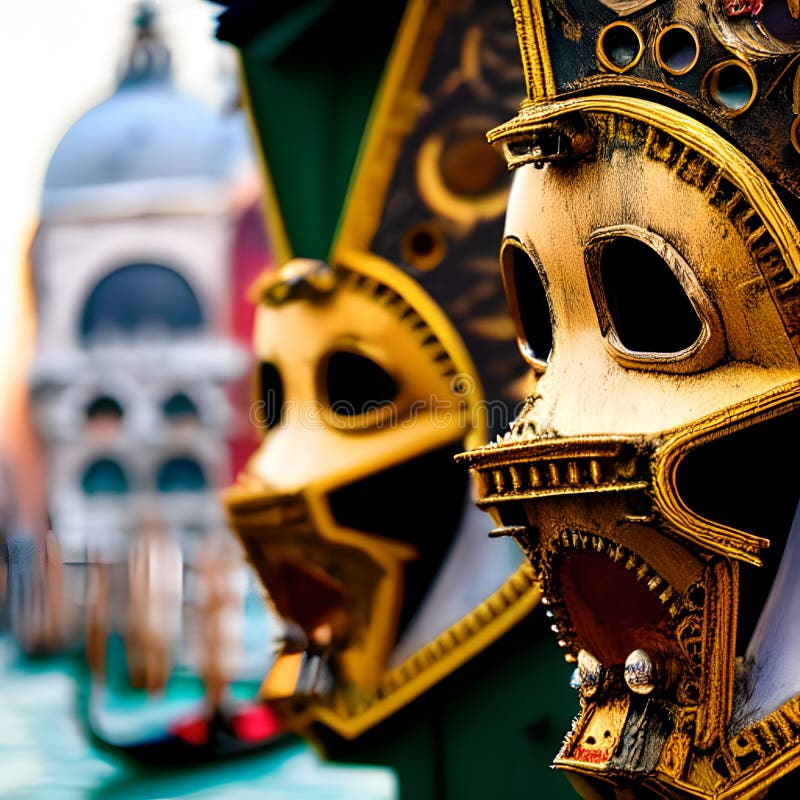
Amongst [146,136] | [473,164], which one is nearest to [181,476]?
[146,136]

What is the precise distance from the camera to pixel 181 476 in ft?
29.5

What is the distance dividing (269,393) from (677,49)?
5.82 ft

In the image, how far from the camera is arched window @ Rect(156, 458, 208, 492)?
8.84 meters

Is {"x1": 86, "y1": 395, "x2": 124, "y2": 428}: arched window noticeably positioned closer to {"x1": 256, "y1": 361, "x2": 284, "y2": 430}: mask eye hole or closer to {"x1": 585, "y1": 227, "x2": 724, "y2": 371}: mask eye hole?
{"x1": 256, "y1": 361, "x2": 284, "y2": 430}: mask eye hole

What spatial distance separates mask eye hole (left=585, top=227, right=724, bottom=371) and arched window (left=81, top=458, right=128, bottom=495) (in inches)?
276

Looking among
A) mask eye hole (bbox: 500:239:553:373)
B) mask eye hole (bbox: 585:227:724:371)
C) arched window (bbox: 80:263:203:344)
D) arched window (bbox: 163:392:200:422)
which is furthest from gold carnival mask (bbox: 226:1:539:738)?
arched window (bbox: 80:263:203:344)

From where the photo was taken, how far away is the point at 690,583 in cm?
194

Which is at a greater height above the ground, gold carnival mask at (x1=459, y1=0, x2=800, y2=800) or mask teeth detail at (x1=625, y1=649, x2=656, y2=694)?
gold carnival mask at (x1=459, y1=0, x2=800, y2=800)

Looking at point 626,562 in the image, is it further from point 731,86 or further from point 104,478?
point 104,478

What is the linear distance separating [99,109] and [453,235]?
7.31 m

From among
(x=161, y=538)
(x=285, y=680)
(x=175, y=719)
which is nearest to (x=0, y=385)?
(x=161, y=538)

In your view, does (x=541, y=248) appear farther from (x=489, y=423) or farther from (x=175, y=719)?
(x=175, y=719)

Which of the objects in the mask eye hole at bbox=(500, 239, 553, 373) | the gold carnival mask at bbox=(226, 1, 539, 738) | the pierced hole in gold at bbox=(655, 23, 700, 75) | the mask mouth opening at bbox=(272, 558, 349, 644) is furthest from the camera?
the mask mouth opening at bbox=(272, 558, 349, 644)

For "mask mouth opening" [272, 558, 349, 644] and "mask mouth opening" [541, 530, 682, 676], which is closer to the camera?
"mask mouth opening" [541, 530, 682, 676]
